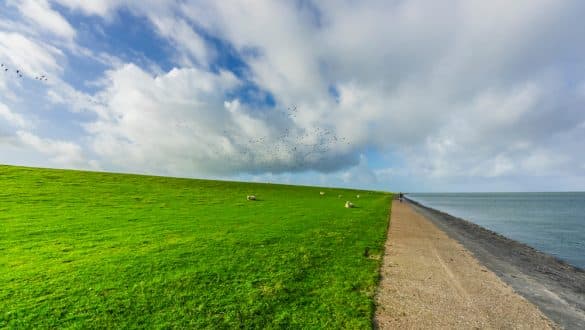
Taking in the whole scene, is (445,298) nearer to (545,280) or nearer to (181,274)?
(545,280)

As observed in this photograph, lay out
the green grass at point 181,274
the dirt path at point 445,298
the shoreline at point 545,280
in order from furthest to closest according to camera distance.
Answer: the shoreline at point 545,280
the dirt path at point 445,298
the green grass at point 181,274

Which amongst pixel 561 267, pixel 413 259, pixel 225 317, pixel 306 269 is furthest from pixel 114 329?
pixel 561 267

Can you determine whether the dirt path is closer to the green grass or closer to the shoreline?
the shoreline

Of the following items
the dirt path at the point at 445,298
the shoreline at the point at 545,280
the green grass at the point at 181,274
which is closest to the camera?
the green grass at the point at 181,274

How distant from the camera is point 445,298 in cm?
1081

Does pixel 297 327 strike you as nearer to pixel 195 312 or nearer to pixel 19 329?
pixel 195 312

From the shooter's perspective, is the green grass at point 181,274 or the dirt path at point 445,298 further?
the dirt path at point 445,298

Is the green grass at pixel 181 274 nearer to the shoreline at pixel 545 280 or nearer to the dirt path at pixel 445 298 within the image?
the dirt path at pixel 445 298

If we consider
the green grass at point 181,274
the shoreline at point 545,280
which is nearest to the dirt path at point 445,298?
the shoreline at point 545,280

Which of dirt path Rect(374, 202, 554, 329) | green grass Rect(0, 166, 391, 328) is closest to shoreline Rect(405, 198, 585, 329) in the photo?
dirt path Rect(374, 202, 554, 329)

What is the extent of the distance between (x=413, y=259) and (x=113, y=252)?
54.9 ft

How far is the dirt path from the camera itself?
9.02 meters

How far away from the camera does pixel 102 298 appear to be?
9352 millimetres

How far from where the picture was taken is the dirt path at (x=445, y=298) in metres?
9.02
